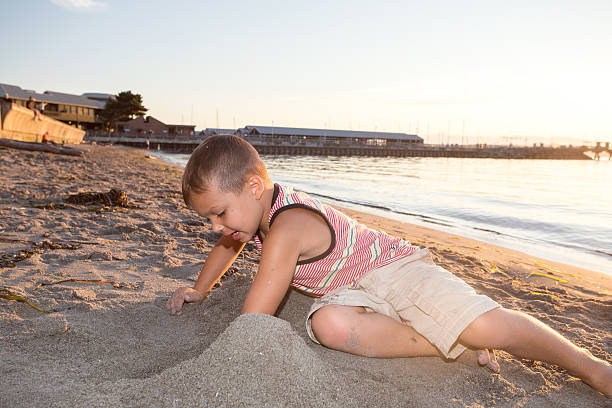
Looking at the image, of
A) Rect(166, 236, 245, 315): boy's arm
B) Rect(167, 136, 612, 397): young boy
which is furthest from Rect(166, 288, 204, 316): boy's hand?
Rect(167, 136, 612, 397): young boy

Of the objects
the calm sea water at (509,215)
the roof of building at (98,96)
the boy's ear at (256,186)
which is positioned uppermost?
the roof of building at (98,96)

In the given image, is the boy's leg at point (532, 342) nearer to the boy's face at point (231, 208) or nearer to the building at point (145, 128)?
the boy's face at point (231, 208)

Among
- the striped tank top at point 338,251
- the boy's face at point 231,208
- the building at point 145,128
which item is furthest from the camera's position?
the building at point 145,128

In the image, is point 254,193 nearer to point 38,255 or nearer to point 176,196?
point 38,255

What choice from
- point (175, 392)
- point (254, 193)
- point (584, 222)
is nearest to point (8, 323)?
point (175, 392)

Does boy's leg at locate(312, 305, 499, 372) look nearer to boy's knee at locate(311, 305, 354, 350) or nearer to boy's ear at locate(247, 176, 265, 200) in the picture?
boy's knee at locate(311, 305, 354, 350)

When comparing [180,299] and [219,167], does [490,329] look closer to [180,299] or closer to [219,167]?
[219,167]

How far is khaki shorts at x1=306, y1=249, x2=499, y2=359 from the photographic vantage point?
A: 1.82 m

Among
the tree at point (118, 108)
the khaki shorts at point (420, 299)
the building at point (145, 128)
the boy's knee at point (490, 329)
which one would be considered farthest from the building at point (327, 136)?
the boy's knee at point (490, 329)

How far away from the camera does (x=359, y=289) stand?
2096mm

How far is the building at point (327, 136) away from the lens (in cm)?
7647

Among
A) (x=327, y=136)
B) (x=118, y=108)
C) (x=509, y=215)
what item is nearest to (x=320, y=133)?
(x=327, y=136)

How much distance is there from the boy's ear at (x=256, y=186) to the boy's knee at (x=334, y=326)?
1.95 ft

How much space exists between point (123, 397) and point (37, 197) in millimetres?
4803
